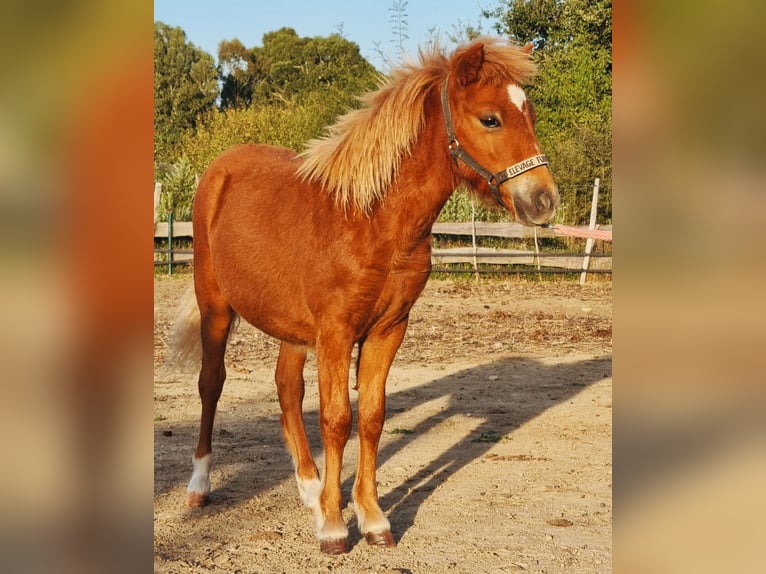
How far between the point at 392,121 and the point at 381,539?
204 centimetres

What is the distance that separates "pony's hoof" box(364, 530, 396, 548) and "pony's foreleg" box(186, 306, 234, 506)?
1.20m

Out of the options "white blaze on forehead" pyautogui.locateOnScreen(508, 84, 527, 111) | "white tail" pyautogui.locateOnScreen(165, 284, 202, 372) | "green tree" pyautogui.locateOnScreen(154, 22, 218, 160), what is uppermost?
"green tree" pyautogui.locateOnScreen(154, 22, 218, 160)

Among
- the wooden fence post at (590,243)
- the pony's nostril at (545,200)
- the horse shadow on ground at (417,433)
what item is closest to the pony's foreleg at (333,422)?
the horse shadow on ground at (417,433)

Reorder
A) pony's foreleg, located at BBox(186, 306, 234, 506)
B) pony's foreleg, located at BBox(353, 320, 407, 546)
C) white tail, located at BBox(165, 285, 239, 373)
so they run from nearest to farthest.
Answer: pony's foreleg, located at BBox(353, 320, 407, 546) → pony's foreleg, located at BBox(186, 306, 234, 506) → white tail, located at BBox(165, 285, 239, 373)

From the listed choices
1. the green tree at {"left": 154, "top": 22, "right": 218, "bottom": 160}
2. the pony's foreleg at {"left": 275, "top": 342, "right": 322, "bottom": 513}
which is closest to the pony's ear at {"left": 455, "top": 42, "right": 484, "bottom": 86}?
the pony's foreleg at {"left": 275, "top": 342, "right": 322, "bottom": 513}

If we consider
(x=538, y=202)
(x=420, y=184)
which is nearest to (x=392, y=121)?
(x=420, y=184)

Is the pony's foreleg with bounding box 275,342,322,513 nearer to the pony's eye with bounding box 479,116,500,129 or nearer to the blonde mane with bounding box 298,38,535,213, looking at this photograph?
the blonde mane with bounding box 298,38,535,213

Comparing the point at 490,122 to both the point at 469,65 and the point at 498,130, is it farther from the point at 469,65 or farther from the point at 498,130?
the point at 469,65

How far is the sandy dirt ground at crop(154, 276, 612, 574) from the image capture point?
394 cm
